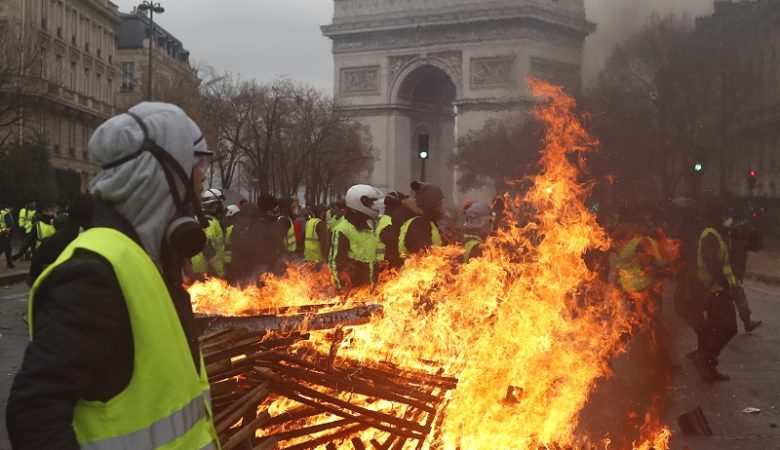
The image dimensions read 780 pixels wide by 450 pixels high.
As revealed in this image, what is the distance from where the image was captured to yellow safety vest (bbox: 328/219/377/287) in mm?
8461

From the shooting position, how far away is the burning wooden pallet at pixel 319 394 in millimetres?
3955

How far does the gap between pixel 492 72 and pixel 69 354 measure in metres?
62.0

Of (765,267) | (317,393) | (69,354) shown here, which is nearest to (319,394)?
(317,393)

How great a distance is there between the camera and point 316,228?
38.8ft

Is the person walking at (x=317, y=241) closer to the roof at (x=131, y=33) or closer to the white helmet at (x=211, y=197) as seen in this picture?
the white helmet at (x=211, y=197)

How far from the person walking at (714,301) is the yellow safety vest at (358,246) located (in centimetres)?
335

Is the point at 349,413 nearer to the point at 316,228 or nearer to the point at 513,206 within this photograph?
the point at 316,228

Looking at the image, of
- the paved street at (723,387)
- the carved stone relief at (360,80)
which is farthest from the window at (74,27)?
the paved street at (723,387)

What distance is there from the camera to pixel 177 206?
7.55ft

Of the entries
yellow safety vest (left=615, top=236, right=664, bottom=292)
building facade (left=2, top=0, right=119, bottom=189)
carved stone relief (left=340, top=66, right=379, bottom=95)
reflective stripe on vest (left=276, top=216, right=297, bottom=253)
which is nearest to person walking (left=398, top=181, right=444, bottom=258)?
yellow safety vest (left=615, top=236, right=664, bottom=292)

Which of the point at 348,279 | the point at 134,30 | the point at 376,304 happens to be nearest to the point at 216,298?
the point at 348,279

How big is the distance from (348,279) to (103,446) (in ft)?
21.3

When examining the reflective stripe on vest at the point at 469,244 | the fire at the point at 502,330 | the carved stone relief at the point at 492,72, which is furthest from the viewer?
the carved stone relief at the point at 492,72

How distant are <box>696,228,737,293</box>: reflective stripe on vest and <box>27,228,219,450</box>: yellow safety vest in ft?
25.1
